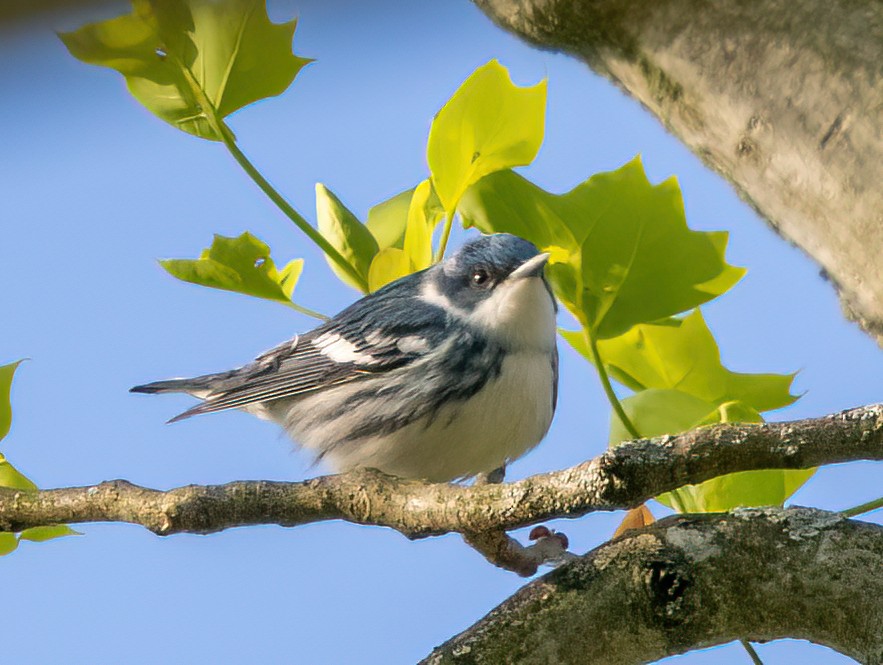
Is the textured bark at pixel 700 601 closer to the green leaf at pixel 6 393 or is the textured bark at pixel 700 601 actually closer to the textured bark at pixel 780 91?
the textured bark at pixel 780 91

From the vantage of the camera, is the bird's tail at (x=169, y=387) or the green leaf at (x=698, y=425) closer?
the green leaf at (x=698, y=425)

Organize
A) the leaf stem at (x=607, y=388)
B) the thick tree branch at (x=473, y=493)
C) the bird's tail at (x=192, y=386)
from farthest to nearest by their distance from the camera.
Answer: the bird's tail at (x=192, y=386) → the leaf stem at (x=607, y=388) → the thick tree branch at (x=473, y=493)

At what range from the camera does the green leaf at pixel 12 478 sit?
88cm

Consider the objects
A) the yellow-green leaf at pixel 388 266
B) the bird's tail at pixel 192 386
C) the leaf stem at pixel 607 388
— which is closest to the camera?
the leaf stem at pixel 607 388

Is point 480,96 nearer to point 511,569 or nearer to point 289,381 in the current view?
point 511,569

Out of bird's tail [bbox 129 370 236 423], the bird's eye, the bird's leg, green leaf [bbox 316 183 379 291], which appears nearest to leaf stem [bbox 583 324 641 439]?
the bird's leg

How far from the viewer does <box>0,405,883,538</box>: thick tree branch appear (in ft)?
1.88

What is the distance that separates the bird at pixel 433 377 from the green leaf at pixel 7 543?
430 mm

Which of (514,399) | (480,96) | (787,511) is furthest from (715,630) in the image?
(514,399)

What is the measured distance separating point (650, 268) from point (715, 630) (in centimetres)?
34

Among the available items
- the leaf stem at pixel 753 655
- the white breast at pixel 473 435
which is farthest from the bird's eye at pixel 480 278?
the leaf stem at pixel 753 655

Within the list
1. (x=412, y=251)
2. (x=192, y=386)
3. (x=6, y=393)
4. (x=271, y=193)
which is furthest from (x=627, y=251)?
(x=192, y=386)

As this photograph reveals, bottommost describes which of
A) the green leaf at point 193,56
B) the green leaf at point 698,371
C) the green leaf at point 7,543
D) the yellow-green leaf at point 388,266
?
the green leaf at point 698,371

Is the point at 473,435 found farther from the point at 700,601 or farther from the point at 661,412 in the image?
the point at 700,601
